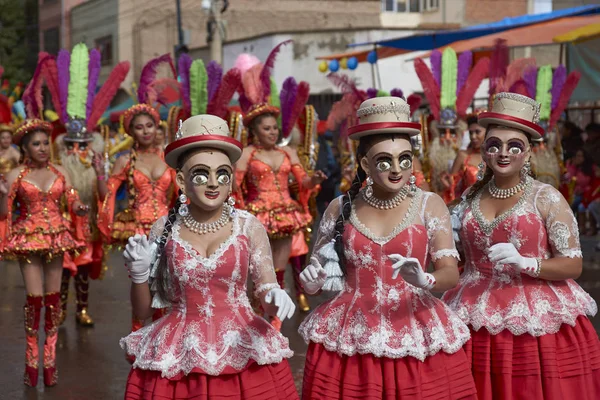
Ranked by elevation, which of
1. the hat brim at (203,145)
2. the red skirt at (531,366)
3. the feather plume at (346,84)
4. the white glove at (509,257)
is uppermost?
the feather plume at (346,84)

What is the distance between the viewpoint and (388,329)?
438 centimetres

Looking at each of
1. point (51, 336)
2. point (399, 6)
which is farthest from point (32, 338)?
point (399, 6)

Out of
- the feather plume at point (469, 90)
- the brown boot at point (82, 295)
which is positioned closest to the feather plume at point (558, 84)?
the feather plume at point (469, 90)

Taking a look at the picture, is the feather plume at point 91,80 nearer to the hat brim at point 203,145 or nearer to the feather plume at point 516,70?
the feather plume at point 516,70

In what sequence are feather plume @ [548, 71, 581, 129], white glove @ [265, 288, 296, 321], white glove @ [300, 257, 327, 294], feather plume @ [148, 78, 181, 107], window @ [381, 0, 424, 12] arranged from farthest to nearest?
window @ [381, 0, 424, 12] → feather plume @ [548, 71, 581, 129] → feather plume @ [148, 78, 181, 107] → white glove @ [300, 257, 327, 294] → white glove @ [265, 288, 296, 321]

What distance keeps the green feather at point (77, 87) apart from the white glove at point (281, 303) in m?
4.95

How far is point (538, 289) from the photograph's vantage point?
497 cm

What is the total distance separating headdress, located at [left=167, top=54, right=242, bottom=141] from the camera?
880 centimetres

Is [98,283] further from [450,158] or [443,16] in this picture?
[443,16]

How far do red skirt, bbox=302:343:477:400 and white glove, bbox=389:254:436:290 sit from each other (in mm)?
381
